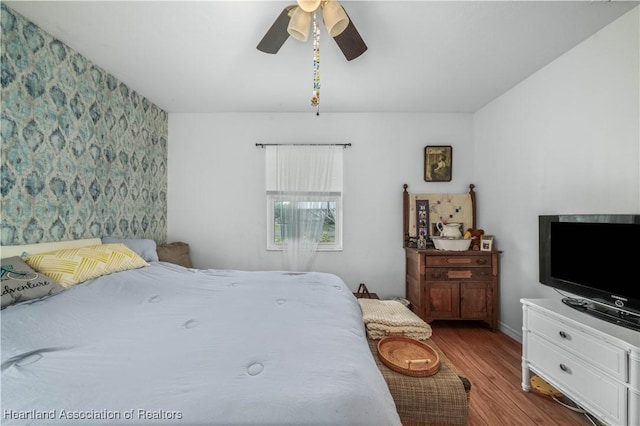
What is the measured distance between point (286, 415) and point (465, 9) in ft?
7.29

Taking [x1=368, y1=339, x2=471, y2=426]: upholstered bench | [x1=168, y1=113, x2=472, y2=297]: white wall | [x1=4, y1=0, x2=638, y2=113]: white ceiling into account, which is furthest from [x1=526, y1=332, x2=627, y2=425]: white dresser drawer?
[x1=4, y1=0, x2=638, y2=113]: white ceiling

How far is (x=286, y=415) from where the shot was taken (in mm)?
674

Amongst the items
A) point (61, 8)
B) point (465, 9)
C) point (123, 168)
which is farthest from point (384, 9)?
point (123, 168)

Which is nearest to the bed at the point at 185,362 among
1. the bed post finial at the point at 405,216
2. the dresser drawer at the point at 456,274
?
the dresser drawer at the point at 456,274

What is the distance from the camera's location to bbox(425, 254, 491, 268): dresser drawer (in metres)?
2.72

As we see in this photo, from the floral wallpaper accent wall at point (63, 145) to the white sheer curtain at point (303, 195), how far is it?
1529 millimetres

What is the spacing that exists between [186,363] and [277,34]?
5.76 feet

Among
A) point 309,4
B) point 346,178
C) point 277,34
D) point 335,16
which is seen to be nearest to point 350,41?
Answer: point 335,16

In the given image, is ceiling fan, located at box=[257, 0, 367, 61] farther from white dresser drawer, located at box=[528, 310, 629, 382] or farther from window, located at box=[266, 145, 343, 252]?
white dresser drawer, located at box=[528, 310, 629, 382]

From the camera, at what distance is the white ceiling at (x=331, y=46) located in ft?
5.32

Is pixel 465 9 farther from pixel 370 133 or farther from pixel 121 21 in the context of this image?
pixel 121 21

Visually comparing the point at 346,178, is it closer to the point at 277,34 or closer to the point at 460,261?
the point at 460,261

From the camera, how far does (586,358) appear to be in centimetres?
141

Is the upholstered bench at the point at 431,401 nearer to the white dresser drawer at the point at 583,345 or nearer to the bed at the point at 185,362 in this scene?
the bed at the point at 185,362
